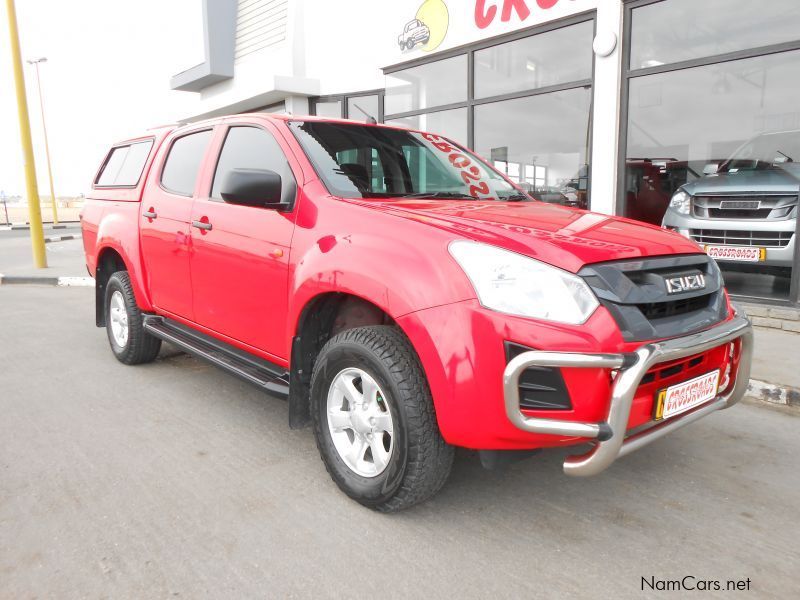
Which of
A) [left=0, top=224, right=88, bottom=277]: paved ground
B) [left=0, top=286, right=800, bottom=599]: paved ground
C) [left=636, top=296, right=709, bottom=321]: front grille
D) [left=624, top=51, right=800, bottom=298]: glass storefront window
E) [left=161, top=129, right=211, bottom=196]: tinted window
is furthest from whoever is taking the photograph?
[left=0, top=224, right=88, bottom=277]: paved ground

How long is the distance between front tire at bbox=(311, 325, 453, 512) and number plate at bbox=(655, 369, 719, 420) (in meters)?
0.81

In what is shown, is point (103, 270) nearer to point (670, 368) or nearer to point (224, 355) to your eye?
point (224, 355)

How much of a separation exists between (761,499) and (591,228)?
1.43 metres

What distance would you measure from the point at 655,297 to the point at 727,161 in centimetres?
548

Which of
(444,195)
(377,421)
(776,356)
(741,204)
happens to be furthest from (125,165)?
(741,204)

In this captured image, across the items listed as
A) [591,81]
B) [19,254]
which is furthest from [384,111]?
[19,254]

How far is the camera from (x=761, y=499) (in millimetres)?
2660

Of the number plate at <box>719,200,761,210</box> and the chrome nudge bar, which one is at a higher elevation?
the number plate at <box>719,200,761,210</box>

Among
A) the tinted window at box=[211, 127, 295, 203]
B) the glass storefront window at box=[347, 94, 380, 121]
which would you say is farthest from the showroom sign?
the tinted window at box=[211, 127, 295, 203]

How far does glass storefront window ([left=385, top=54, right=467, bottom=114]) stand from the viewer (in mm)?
8961

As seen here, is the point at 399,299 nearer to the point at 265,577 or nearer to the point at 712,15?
the point at 265,577

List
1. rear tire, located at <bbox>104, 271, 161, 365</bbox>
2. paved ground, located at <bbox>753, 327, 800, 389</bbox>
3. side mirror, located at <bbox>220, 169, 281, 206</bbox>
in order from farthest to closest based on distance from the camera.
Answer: rear tire, located at <bbox>104, 271, 161, 365</bbox> → paved ground, located at <bbox>753, 327, 800, 389</bbox> → side mirror, located at <bbox>220, 169, 281, 206</bbox>

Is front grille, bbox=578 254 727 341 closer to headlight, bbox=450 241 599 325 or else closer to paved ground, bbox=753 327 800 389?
headlight, bbox=450 241 599 325

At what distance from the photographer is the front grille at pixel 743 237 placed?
19.3 feet
